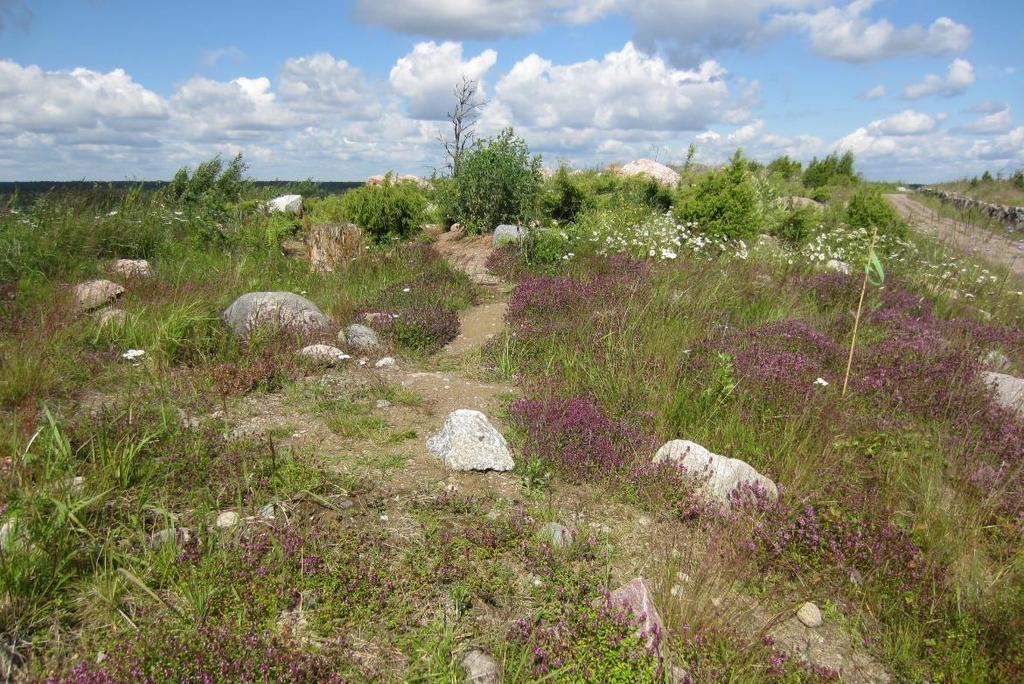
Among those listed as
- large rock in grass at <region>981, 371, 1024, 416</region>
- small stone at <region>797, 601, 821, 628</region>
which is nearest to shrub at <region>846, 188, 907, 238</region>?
large rock in grass at <region>981, 371, 1024, 416</region>

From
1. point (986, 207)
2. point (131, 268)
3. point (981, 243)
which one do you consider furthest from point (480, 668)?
point (986, 207)

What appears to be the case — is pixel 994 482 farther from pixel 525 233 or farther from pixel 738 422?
pixel 525 233

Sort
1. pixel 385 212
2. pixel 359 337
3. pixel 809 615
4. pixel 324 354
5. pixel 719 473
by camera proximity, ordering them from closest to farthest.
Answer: pixel 809 615, pixel 719 473, pixel 324 354, pixel 359 337, pixel 385 212

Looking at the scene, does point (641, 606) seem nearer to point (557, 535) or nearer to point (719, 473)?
point (557, 535)

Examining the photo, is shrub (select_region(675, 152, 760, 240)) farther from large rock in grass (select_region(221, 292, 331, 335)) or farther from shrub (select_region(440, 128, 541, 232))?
large rock in grass (select_region(221, 292, 331, 335))

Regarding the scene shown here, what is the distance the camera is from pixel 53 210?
379 inches

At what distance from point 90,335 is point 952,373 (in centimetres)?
772

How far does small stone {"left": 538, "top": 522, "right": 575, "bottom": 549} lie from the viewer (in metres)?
3.42

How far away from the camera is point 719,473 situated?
4.01 m

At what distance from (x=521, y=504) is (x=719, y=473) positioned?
1.27m

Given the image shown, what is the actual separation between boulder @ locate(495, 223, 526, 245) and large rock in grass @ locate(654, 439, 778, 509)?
6.29 m

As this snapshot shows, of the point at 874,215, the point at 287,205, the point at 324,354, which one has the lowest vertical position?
the point at 324,354

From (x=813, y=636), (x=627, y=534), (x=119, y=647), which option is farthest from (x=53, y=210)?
(x=813, y=636)

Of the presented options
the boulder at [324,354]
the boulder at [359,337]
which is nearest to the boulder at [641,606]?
the boulder at [324,354]
